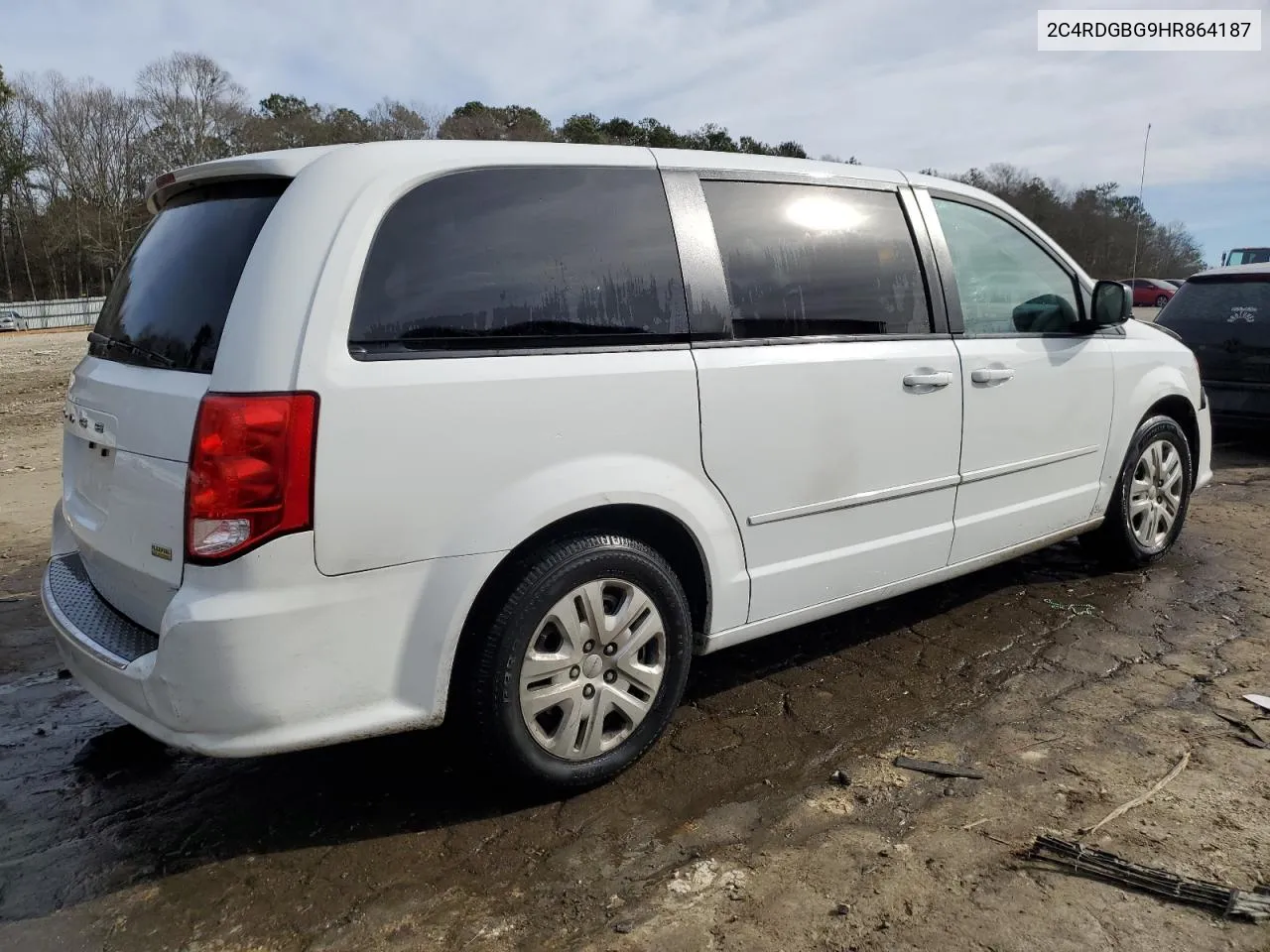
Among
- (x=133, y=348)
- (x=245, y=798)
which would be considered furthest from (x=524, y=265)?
(x=245, y=798)

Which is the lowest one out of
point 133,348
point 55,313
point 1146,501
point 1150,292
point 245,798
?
point 245,798

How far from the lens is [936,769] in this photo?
298cm

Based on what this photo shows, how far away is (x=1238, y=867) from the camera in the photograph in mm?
2453

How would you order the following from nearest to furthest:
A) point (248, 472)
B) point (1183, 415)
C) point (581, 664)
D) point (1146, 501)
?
1. point (248, 472)
2. point (581, 664)
3. point (1146, 501)
4. point (1183, 415)

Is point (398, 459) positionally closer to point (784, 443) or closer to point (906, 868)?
point (784, 443)

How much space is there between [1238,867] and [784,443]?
1667mm

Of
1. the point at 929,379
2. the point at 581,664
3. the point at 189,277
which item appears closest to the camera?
the point at 189,277

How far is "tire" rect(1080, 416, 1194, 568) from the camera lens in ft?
15.5

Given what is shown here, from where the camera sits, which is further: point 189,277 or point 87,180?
point 87,180

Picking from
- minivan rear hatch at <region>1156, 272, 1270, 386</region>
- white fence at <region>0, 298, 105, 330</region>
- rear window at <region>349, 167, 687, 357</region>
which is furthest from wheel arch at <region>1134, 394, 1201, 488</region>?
white fence at <region>0, 298, 105, 330</region>

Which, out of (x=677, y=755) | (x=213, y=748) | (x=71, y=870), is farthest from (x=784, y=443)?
(x=71, y=870)

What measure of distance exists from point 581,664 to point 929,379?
1.70 metres

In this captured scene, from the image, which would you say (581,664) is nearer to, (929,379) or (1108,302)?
(929,379)

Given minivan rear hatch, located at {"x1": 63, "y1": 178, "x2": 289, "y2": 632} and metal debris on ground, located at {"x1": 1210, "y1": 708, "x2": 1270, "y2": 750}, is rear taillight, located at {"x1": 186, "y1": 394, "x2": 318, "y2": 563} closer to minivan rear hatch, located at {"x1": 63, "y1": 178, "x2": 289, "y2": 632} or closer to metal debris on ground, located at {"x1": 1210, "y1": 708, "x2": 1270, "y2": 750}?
minivan rear hatch, located at {"x1": 63, "y1": 178, "x2": 289, "y2": 632}
